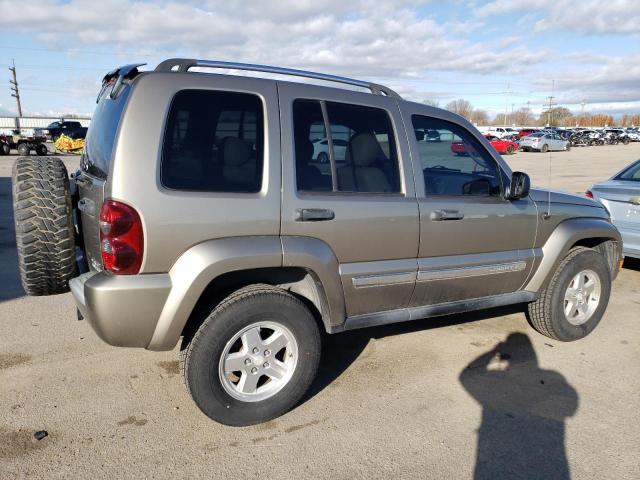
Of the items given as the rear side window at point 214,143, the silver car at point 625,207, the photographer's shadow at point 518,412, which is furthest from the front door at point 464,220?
the silver car at point 625,207

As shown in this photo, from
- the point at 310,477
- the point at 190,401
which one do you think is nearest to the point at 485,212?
the point at 310,477

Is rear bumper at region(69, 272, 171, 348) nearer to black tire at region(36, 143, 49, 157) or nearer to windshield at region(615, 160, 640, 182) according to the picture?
windshield at region(615, 160, 640, 182)

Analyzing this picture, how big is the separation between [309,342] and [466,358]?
153 centimetres

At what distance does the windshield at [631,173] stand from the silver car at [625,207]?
0.28 ft

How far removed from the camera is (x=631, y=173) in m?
6.66

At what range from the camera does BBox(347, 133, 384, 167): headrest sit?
131 inches

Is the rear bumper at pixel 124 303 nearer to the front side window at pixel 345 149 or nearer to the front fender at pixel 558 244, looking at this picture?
the front side window at pixel 345 149

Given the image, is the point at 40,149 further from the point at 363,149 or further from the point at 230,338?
the point at 230,338

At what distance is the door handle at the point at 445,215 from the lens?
3.47 metres

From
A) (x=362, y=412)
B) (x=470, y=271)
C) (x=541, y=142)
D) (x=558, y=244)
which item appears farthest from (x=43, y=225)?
(x=541, y=142)

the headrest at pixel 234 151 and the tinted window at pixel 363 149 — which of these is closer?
the headrest at pixel 234 151

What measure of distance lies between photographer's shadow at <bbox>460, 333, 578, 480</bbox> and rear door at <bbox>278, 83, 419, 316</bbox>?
87 centimetres

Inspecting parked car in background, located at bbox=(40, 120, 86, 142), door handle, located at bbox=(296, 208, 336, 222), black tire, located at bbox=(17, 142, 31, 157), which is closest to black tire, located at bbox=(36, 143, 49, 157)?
black tire, located at bbox=(17, 142, 31, 157)

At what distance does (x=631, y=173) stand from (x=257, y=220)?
5828mm
